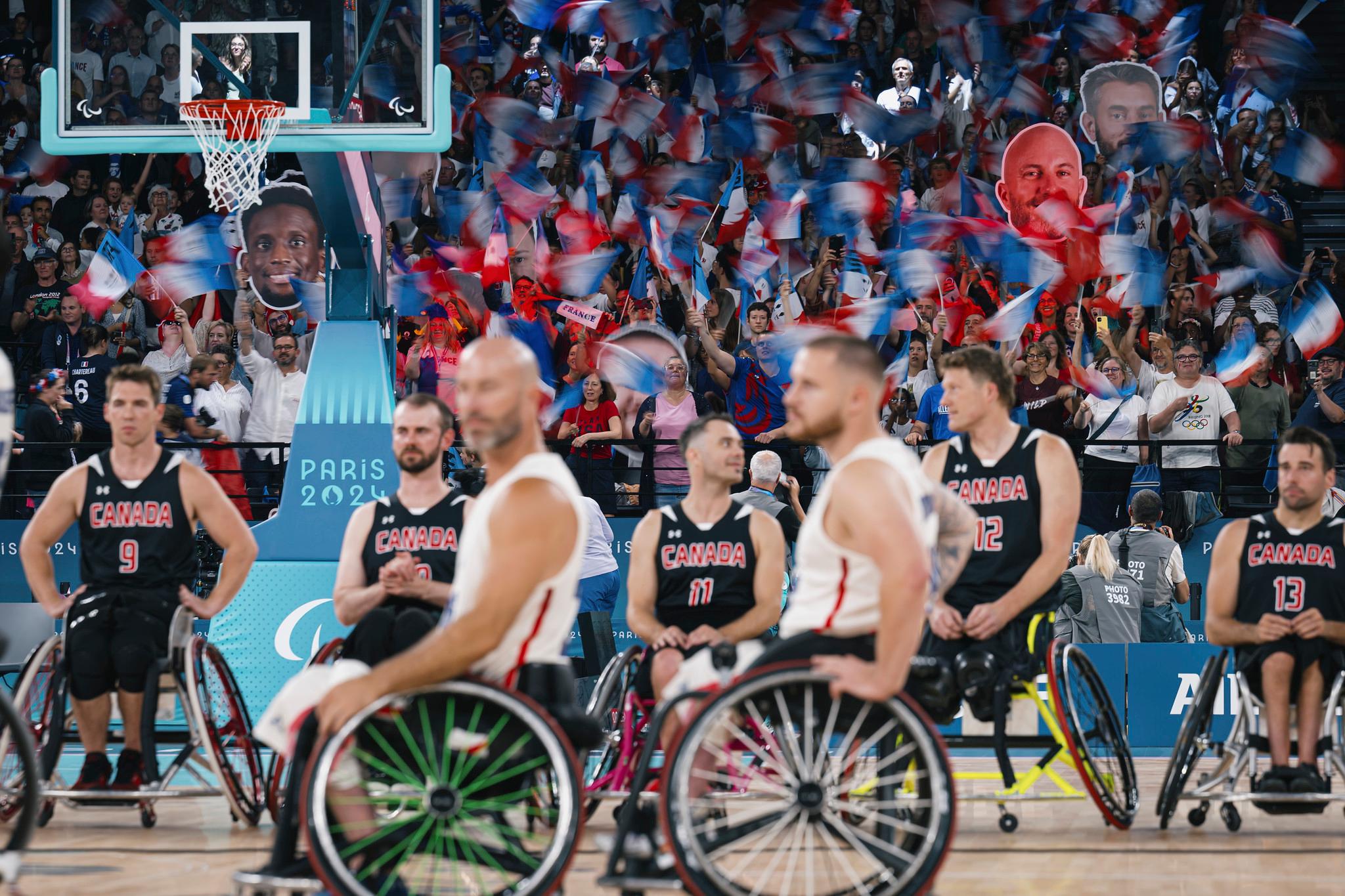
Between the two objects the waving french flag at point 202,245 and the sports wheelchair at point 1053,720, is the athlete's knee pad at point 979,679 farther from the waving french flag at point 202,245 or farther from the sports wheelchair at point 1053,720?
the waving french flag at point 202,245

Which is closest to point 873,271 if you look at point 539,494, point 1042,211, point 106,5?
point 1042,211

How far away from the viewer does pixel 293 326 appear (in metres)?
12.5

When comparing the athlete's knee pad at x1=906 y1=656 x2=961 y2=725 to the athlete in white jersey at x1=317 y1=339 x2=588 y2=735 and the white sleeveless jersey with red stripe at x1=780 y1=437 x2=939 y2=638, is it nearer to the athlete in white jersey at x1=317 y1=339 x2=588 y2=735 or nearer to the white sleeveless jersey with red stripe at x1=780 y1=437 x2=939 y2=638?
the white sleeveless jersey with red stripe at x1=780 y1=437 x2=939 y2=638

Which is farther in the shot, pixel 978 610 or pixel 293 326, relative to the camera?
pixel 293 326

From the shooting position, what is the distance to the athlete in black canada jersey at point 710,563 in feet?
20.1

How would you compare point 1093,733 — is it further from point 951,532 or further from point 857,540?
point 857,540

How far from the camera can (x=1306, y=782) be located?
5703 mm

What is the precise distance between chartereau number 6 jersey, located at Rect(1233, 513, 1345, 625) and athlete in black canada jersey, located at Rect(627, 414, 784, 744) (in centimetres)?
185

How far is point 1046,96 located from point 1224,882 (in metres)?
10.9

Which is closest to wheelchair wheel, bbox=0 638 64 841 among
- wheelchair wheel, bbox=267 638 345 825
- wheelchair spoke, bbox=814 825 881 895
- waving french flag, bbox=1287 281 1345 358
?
wheelchair wheel, bbox=267 638 345 825

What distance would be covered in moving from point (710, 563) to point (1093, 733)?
1603 mm

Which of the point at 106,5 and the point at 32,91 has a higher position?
the point at 32,91

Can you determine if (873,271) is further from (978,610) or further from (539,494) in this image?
(539,494)

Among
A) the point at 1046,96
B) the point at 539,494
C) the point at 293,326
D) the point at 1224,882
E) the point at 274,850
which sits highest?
the point at 1046,96
